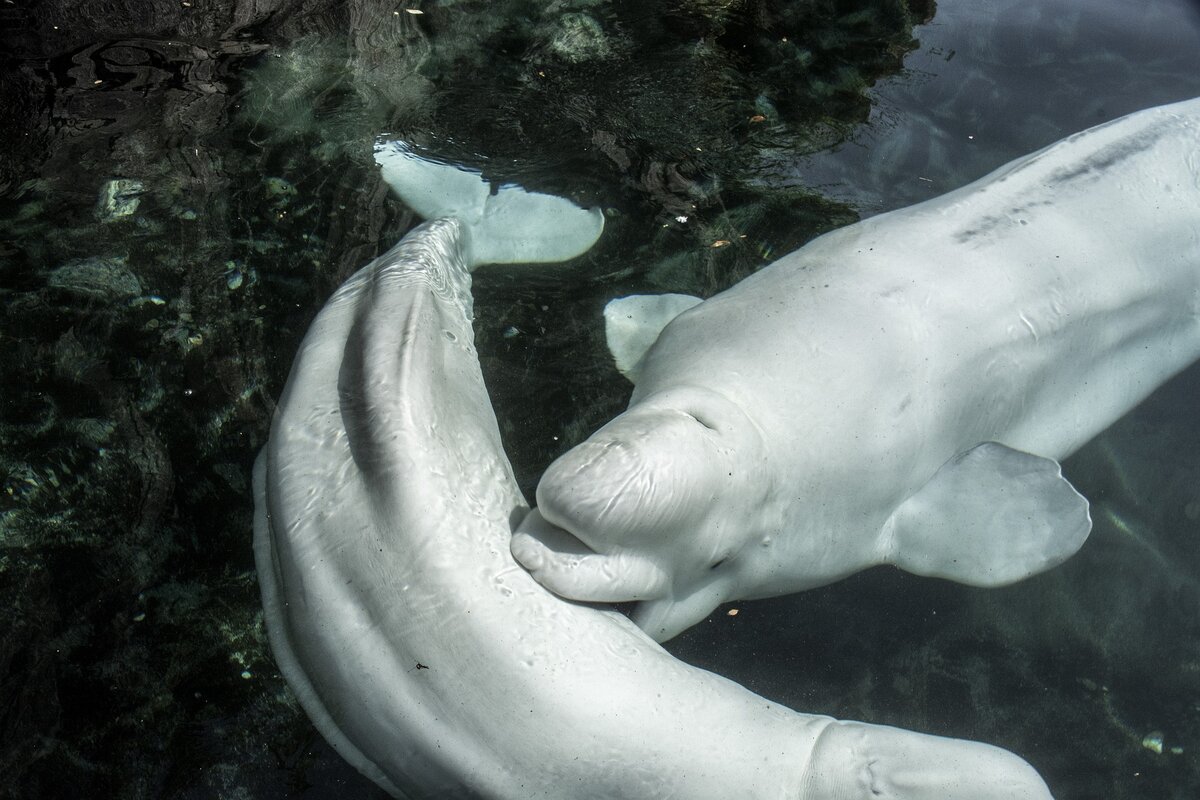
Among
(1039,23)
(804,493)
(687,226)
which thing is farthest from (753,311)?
(1039,23)

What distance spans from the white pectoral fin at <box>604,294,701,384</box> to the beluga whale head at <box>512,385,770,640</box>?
864 millimetres

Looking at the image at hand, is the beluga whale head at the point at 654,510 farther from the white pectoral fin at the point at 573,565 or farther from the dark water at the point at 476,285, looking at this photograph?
the dark water at the point at 476,285

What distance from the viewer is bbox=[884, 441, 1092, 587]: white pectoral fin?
440 cm

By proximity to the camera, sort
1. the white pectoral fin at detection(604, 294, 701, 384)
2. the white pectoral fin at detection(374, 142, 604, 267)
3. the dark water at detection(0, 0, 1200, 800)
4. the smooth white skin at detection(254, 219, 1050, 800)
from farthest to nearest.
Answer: the white pectoral fin at detection(374, 142, 604, 267) → the white pectoral fin at detection(604, 294, 701, 384) → the dark water at detection(0, 0, 1200, 800) → the smooth white skin at detection(254, 219, 1050, 800)

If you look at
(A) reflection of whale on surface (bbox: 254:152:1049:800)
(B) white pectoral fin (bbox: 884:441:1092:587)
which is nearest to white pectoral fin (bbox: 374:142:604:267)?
(A) reflection of whale on surface (bbox: 254:152:1049:800)

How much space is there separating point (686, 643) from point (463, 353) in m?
1.56

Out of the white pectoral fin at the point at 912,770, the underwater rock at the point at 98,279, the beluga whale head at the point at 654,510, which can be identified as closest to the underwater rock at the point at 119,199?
the underwater rock at the point at 98,279

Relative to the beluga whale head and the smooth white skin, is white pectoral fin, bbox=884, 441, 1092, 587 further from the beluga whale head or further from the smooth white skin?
the smooth white skin

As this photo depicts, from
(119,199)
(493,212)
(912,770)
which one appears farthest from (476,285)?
(912,770)

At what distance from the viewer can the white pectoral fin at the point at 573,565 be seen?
11.0 feet

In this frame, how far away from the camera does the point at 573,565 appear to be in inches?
133

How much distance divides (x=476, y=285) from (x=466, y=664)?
100 inches

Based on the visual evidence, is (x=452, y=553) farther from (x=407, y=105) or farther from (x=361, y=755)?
(x=407, y=105)

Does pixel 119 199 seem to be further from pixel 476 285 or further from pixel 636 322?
pixel 636 322
